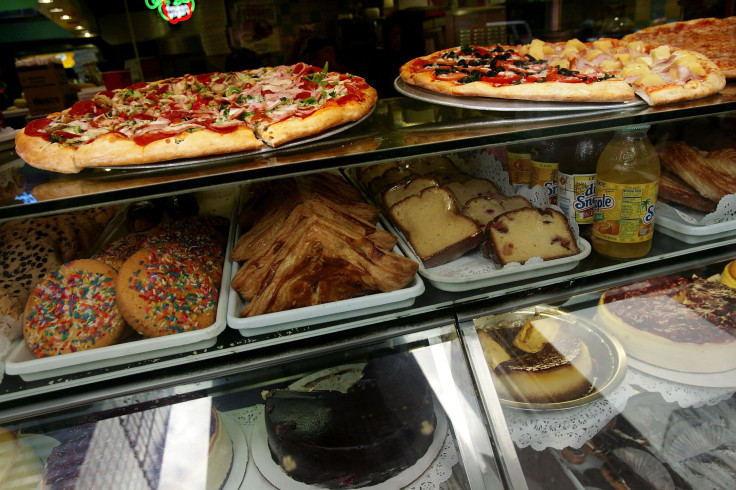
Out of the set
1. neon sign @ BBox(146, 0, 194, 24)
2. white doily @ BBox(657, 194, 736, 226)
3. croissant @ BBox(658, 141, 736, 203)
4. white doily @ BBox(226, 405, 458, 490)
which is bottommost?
white doily @ BBox(226, 405, 458, 490)

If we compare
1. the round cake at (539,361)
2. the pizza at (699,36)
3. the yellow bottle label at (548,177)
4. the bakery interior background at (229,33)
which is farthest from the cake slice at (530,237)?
the pizza at (699,36)

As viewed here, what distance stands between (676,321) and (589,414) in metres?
0.55

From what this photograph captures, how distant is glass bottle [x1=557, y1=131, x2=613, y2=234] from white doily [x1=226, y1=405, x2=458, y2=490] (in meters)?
0.96

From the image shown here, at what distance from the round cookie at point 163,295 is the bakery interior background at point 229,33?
1219 mm

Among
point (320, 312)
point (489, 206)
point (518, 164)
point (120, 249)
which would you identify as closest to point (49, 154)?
point (120, 249)

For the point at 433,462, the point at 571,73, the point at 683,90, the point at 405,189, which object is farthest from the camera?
the point at 405,189

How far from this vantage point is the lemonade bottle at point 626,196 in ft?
5.65

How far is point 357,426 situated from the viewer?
1.76 m

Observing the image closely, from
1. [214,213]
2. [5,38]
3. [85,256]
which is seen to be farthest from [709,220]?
[5,38]

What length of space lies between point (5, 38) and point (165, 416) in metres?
1.93

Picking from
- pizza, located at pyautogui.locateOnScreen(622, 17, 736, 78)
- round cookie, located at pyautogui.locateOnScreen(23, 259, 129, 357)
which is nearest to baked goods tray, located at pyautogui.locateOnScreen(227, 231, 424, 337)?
round cookie, located at pyautogui.locateOnScreen(23, 259, 129, 357)

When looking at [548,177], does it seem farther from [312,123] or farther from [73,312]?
[73,312]

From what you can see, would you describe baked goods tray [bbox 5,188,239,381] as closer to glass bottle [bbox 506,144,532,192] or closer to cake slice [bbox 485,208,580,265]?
cake slice [bbox 485,208,580,265]

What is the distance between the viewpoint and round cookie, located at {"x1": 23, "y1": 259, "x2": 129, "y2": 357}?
145cm
